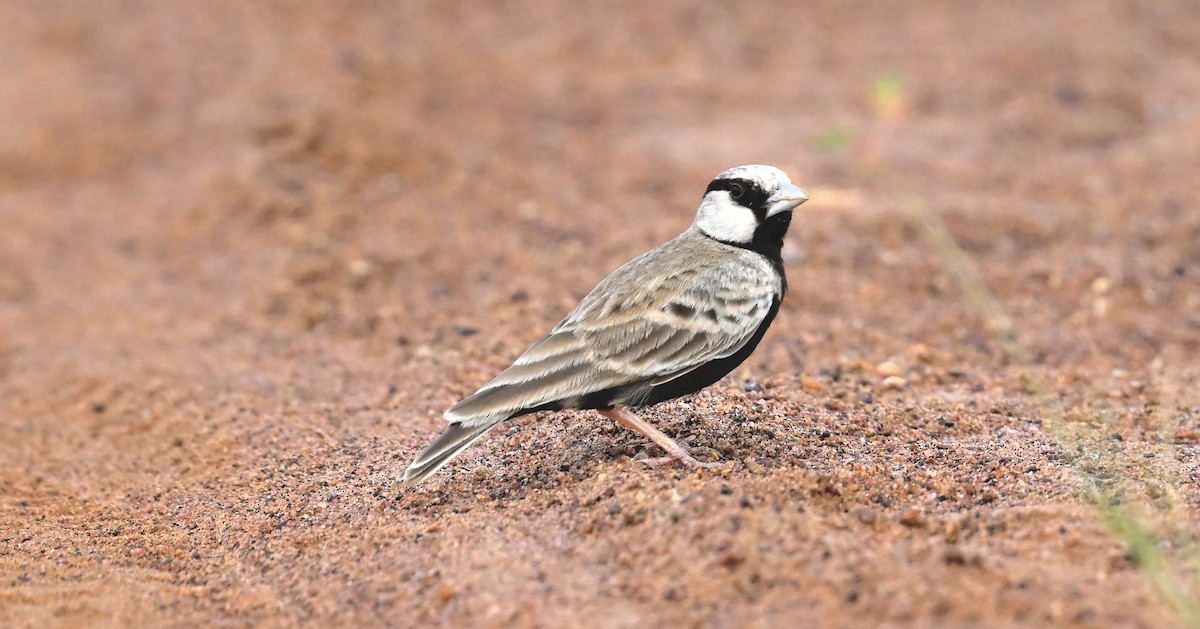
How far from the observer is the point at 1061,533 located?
4.57 meters

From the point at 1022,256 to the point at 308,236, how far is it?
5570mm

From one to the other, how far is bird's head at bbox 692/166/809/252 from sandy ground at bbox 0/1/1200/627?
840mm

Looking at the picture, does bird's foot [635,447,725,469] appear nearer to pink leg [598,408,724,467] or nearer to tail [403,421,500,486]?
pink leg [598,408,724,467]

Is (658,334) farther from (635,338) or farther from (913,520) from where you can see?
(913,520)

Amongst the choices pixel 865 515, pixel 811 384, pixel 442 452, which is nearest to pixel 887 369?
pixel 811 384

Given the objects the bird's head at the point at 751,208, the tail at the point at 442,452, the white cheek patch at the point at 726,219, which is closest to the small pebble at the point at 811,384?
the bird's head at the point at 751,208

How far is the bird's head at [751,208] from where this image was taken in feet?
19.4

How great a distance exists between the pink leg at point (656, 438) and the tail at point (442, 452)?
65 cm

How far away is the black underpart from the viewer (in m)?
5.29

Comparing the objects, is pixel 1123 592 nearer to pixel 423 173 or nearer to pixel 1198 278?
pixel 1198 278

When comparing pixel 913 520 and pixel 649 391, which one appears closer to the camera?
pixel 913 520

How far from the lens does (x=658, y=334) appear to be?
17.9ft

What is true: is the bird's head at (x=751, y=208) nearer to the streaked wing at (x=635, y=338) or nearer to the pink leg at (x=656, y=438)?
the streaked wing at (x=635, y=338)

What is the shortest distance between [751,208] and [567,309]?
2426 mm
